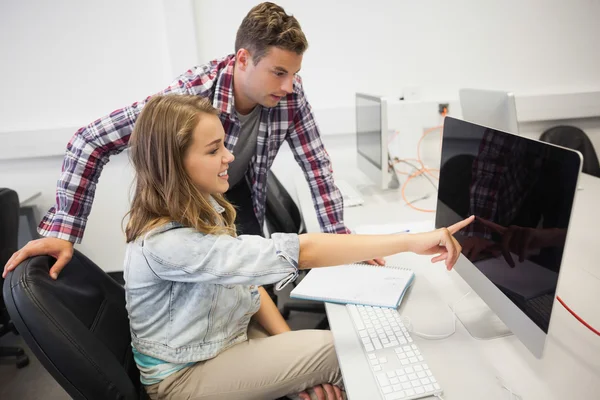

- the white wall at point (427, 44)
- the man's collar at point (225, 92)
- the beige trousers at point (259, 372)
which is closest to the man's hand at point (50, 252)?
the beige trousers at point (259, 372)

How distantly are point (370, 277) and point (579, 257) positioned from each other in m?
0.68

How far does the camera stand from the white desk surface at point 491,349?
72cm

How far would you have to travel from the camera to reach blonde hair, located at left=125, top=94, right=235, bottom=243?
858 mm

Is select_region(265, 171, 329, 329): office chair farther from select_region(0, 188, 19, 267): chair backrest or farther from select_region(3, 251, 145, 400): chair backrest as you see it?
select_region(0, 188, 19, 267): chair backrest

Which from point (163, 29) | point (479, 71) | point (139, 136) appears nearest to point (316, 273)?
point (139, 136)

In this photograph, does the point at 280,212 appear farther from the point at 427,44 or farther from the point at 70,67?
the point at 70,67

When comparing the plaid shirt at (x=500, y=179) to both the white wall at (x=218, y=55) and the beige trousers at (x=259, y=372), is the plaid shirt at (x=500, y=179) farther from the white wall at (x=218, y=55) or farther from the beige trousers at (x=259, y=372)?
the white wall at (x=218, y=55)

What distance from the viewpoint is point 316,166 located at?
1535 millimetres

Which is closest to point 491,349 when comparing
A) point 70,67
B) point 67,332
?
point 67,332

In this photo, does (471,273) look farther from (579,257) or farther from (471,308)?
(579,257)

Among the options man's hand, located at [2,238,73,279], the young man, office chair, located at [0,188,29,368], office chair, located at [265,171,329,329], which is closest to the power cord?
the young man

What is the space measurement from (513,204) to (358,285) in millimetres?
467

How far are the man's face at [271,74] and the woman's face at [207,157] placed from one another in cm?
35

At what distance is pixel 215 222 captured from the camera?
956mm
